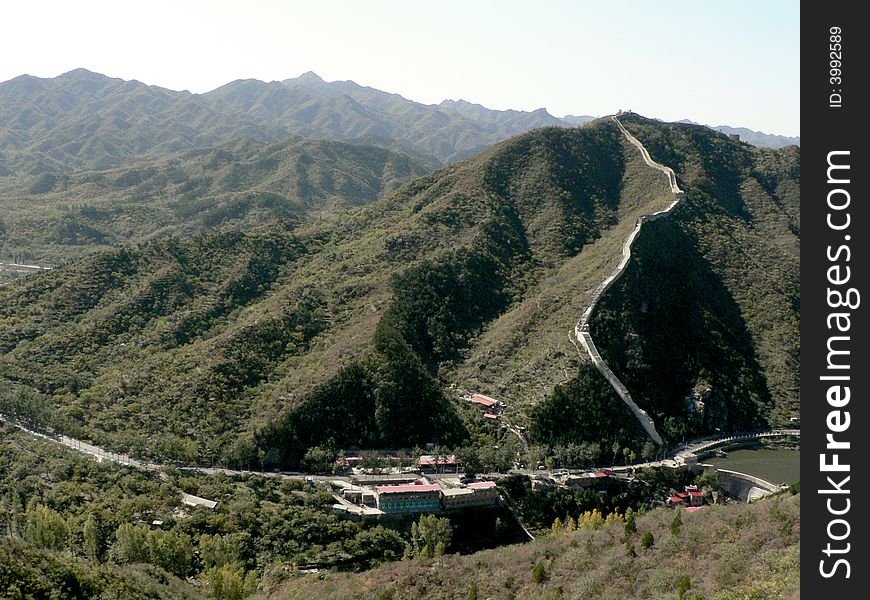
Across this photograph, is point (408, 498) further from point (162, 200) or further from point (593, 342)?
point (162, 200)

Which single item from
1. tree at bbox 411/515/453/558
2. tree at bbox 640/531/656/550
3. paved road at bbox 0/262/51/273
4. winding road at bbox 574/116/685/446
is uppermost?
paved road at bbox 0/262/51/273

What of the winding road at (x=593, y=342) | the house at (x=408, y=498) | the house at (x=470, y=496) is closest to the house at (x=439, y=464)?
the house at (x=470, y=496)

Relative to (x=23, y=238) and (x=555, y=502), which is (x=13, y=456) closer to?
(x=555, y=502)

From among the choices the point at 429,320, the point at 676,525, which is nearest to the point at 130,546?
the point at 676,525

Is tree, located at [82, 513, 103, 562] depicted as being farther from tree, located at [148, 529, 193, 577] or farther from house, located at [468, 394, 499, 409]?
house, located at [468, 394, 499, 409]

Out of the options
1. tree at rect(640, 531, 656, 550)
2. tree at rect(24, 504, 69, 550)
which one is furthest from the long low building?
tree at rect(24, 504, 69, 550)
